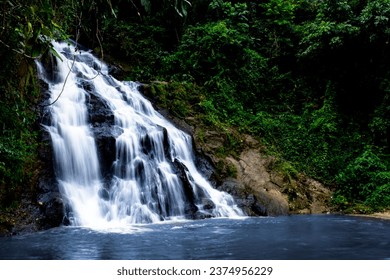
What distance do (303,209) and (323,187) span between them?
52.0 inches

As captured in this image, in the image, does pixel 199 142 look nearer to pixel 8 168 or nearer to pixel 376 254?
pixel 8 168

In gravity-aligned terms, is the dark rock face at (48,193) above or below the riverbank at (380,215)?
above

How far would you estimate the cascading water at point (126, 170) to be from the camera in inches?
333

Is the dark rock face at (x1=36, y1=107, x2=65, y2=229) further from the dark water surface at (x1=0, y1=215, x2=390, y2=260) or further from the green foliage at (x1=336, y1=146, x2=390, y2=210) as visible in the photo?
the green foliage at (x1=336, y1=146, x2=390, y2=210)

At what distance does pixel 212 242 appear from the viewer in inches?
247

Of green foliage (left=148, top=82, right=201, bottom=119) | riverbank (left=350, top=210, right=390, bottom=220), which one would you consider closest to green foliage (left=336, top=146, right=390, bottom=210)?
riverbank (left=350, top=210, right=390, bottom=220)

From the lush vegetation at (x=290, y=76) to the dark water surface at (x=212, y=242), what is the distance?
2.61 metres

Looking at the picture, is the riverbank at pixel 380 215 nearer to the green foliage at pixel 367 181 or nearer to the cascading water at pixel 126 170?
the green foliage at pixel 367 181

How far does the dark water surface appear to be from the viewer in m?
5.48

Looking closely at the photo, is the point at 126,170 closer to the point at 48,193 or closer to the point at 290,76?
the point at 48,193

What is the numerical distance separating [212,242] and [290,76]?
10194 millimetres

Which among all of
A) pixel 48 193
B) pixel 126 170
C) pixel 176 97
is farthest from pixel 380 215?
pixel 48 193

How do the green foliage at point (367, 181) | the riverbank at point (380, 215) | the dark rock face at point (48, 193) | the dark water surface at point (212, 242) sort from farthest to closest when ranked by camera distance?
the green foliage at point (367, 181) → the riverbank at point (380, 215) → the dark rock face at point (48, 193) → the dark water surface at point (212, 242)

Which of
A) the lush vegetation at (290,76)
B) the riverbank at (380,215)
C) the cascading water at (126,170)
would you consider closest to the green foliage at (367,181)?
the lush vegetation at (290,76)
